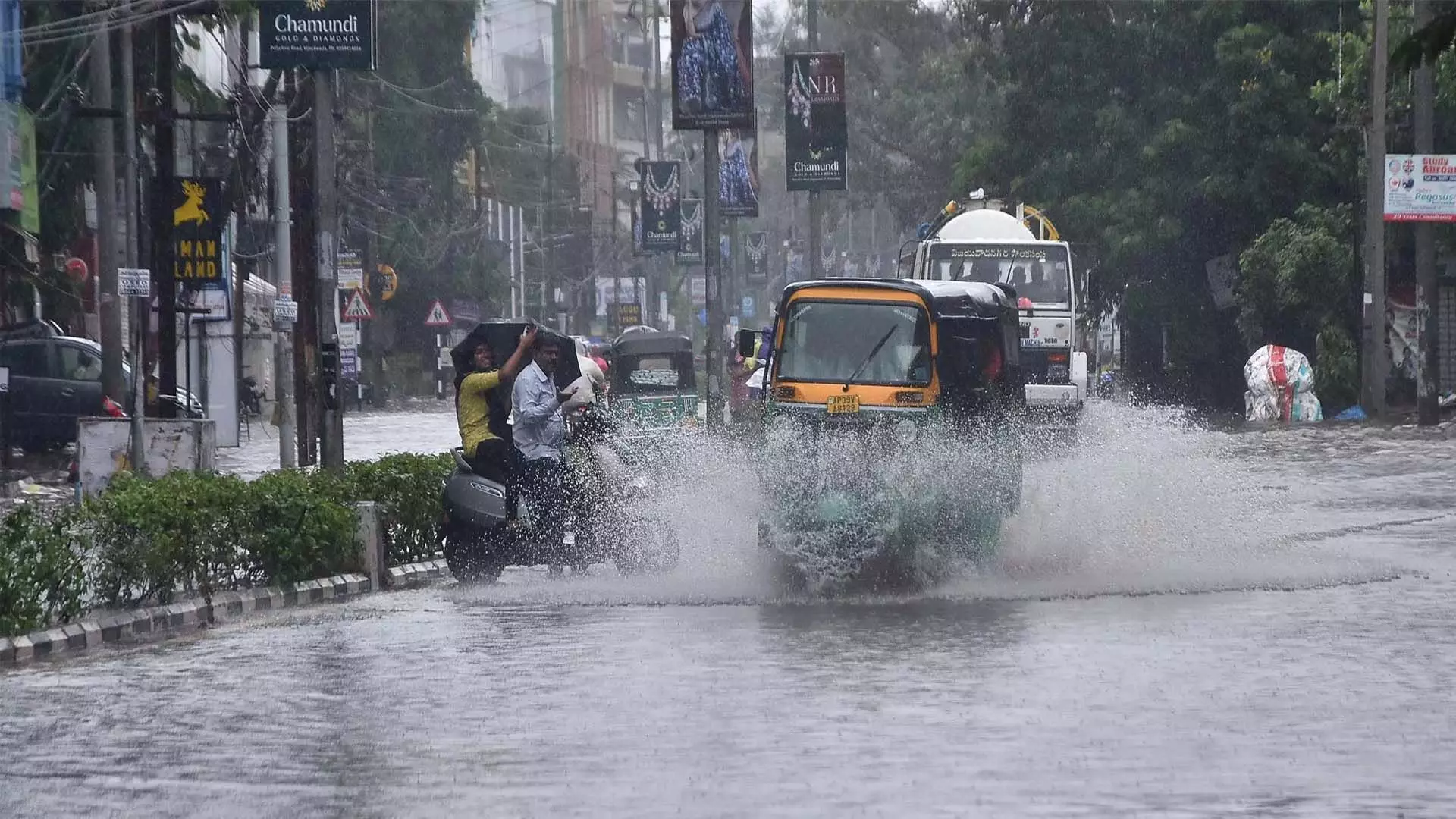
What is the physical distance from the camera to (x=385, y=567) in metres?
17.1

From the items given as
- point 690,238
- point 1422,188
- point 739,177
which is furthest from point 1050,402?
point 690,238

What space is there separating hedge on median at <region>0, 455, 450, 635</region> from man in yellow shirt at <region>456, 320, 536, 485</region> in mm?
1009

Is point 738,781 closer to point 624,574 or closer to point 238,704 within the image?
point 238,704

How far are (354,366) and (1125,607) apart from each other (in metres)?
45.0

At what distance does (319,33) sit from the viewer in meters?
22.2

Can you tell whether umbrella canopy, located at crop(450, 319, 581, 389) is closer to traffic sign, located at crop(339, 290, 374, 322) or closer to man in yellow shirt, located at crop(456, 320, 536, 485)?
man in yellow shirt, located at crop(456, 320, 536, 485)

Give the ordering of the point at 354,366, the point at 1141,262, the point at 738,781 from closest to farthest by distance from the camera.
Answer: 1. the point at 738,781
2. the point at 1141,262
3. the point at 354,366

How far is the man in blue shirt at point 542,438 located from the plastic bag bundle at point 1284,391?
83.9ft

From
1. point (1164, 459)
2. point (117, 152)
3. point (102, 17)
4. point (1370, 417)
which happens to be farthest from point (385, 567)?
point (1370, 417)

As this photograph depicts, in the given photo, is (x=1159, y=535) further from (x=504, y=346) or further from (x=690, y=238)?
(x=690, y=238)

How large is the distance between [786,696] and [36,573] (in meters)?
5.19

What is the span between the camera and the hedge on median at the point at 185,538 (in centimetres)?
1329

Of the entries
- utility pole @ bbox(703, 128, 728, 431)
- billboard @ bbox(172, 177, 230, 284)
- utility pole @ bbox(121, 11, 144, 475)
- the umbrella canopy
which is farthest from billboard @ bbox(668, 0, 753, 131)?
the umbrella canopy

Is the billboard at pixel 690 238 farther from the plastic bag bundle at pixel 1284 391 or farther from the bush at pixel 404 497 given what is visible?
the bush at pixel 404 497
